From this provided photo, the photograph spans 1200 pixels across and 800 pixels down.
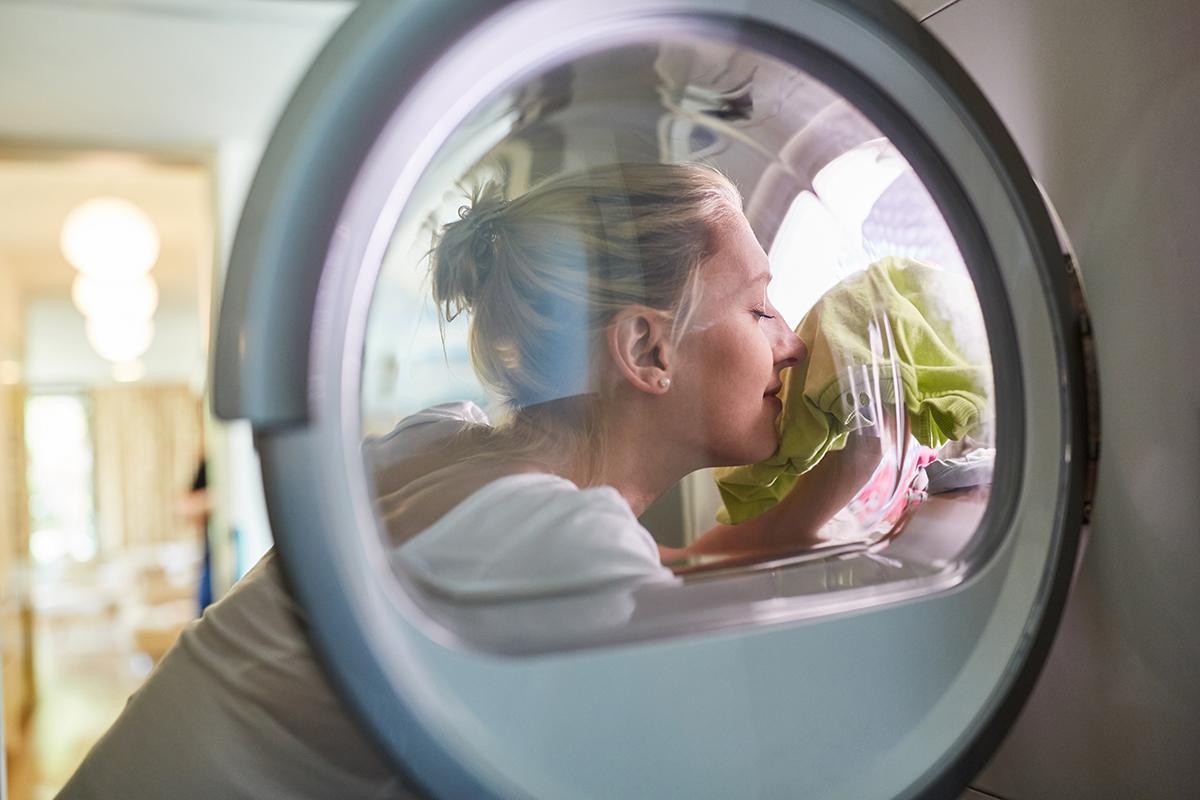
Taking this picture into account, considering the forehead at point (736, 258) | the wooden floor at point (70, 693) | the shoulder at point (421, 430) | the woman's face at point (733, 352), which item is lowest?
the wooden floor at point (70, 693)

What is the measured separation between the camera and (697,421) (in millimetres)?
524

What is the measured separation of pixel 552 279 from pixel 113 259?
309 centimetres

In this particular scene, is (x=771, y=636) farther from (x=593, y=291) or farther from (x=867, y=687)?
(x=593, y=291)

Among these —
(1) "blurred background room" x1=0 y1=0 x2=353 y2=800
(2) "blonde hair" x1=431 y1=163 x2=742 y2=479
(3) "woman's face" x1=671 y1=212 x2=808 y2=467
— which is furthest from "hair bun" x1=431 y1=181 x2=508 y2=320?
(1) "blurred background room" x1=0 y1=0 x2=353 y2=800

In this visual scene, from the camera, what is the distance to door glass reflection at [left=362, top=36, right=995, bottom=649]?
1.46ft

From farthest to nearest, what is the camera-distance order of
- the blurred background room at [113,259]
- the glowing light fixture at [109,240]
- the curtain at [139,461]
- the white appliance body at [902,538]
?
the curtain at [139,461]
the glowing light fixture at [109,240]
the blurred background room at [113,259]
the white appliance body at [902,538]

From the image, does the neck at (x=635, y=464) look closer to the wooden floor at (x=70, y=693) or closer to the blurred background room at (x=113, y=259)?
the blurred background room at (x=113, y=259)

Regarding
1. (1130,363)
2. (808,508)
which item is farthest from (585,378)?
(1130,363)

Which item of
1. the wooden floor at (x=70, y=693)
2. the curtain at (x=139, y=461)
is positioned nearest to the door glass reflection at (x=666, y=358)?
the wooden floor at (x=70, y=693)

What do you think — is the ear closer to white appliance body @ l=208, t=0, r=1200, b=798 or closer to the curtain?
white appliance body @ l=208, t=0, r=1200, b=798

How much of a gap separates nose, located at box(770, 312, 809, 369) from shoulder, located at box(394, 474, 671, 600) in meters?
0.14

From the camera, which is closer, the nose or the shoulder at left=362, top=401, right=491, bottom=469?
the shoulder at left=362, top=401, right=491, bottom=469

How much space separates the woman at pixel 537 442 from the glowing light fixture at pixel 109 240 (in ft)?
9.52

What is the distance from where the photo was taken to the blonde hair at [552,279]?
482mm
